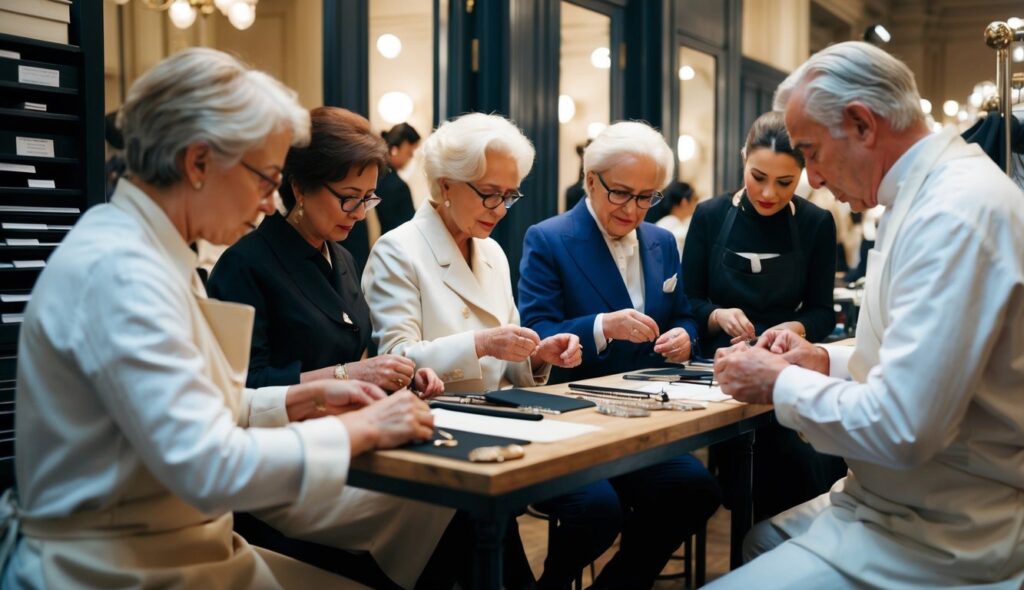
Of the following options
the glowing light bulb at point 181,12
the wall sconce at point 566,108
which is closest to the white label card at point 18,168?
the glowing light bulb at point 181,12

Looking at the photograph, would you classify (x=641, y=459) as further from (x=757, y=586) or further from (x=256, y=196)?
(x=256, y=196)

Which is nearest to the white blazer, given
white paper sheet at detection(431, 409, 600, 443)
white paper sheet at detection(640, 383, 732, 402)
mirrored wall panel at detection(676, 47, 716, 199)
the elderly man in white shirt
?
white paper sheet at detection(640, 383, 732, 402)

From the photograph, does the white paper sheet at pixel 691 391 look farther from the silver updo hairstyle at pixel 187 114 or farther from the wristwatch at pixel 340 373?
the silver updo hairstyle at pixel 187 114

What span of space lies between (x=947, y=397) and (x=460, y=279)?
165 cm

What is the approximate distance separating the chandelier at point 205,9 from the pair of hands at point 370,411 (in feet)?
14.7

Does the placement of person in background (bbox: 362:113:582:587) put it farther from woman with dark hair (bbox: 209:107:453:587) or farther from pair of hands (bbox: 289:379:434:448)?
pair of hands (bbox: 289:379:434:448)

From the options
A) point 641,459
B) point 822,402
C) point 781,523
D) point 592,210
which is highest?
point 592,210

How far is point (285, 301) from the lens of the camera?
2574mm

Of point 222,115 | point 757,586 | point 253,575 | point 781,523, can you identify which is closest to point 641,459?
point 757,586

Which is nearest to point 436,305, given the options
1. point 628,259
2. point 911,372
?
point 628,259

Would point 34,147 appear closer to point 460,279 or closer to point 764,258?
point 460,279

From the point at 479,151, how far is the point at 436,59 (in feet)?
9.29

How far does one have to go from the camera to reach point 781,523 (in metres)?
2.48

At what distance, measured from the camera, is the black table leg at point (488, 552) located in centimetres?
174
